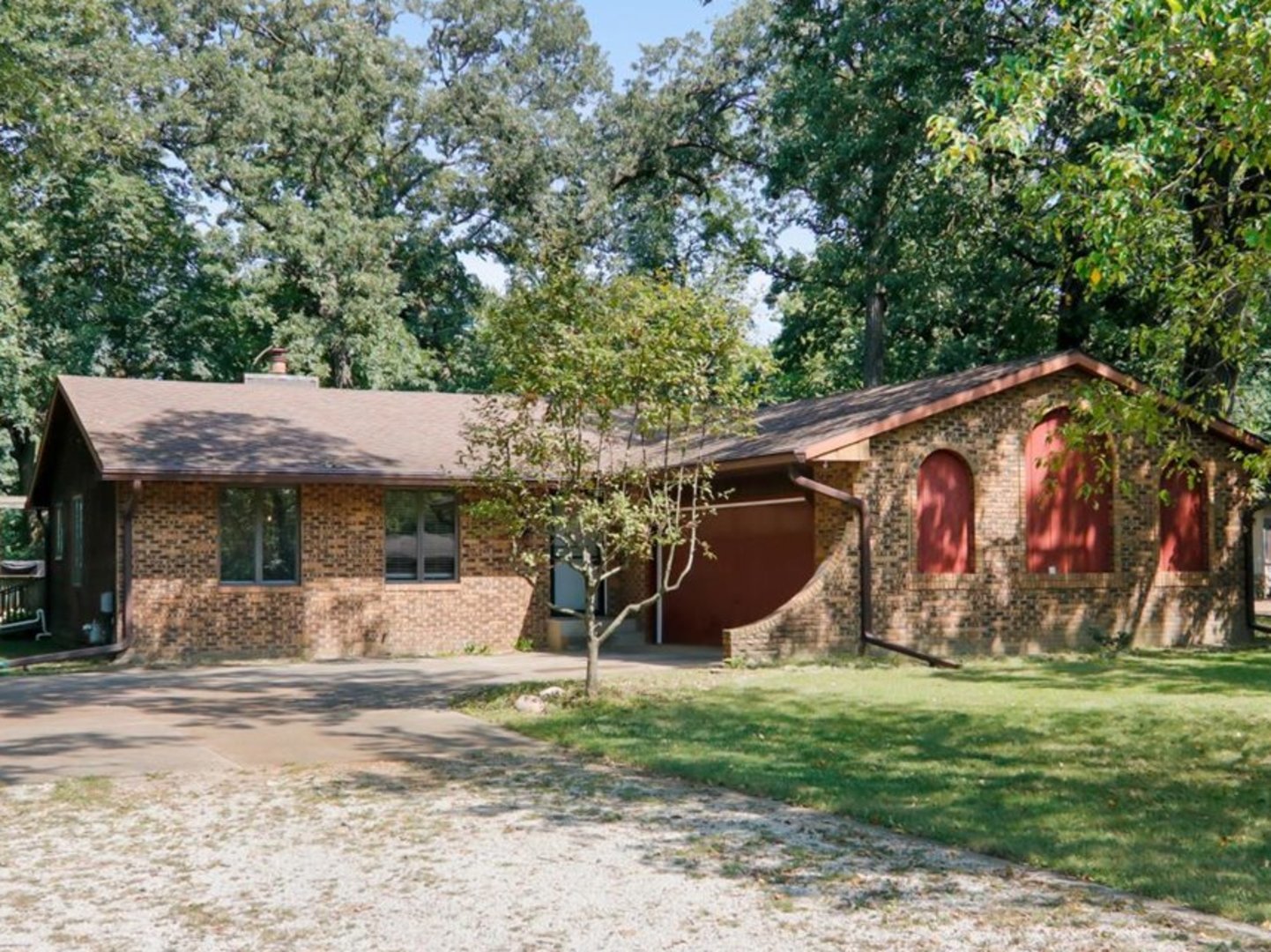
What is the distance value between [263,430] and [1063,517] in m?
12.2

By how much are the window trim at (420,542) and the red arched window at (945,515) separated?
22.5ft

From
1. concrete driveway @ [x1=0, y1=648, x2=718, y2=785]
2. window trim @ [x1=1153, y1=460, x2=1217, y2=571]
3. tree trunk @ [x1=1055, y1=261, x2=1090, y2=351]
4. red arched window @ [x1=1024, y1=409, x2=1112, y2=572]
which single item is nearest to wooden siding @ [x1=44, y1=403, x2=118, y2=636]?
concrete driveway @ [x1=0, y1=648, x2=718, y2=785]

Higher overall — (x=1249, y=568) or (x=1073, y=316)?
(x=1073, y=316)

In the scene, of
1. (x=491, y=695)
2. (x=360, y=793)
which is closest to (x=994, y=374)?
(x=491, y=695)

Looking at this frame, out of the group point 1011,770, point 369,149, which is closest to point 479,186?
point 369,149

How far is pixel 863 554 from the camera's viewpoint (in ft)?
59.5

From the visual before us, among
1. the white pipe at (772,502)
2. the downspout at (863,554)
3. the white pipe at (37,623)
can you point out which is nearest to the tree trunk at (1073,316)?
the white pipe at (772,502)

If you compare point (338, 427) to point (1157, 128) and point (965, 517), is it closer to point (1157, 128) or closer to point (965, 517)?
point (965, 517)

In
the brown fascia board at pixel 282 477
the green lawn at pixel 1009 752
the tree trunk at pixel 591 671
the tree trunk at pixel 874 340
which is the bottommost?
the green lawn at pixel 1009 752

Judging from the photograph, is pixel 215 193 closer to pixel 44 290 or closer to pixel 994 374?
pixel 44 290

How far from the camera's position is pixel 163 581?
61.8 ft

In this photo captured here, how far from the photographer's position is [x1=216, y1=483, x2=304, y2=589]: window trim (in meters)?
19.2

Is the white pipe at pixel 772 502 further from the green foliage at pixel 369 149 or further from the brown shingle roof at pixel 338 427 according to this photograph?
the green foliage at pixel 369 149

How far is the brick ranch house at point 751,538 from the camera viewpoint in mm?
18547
